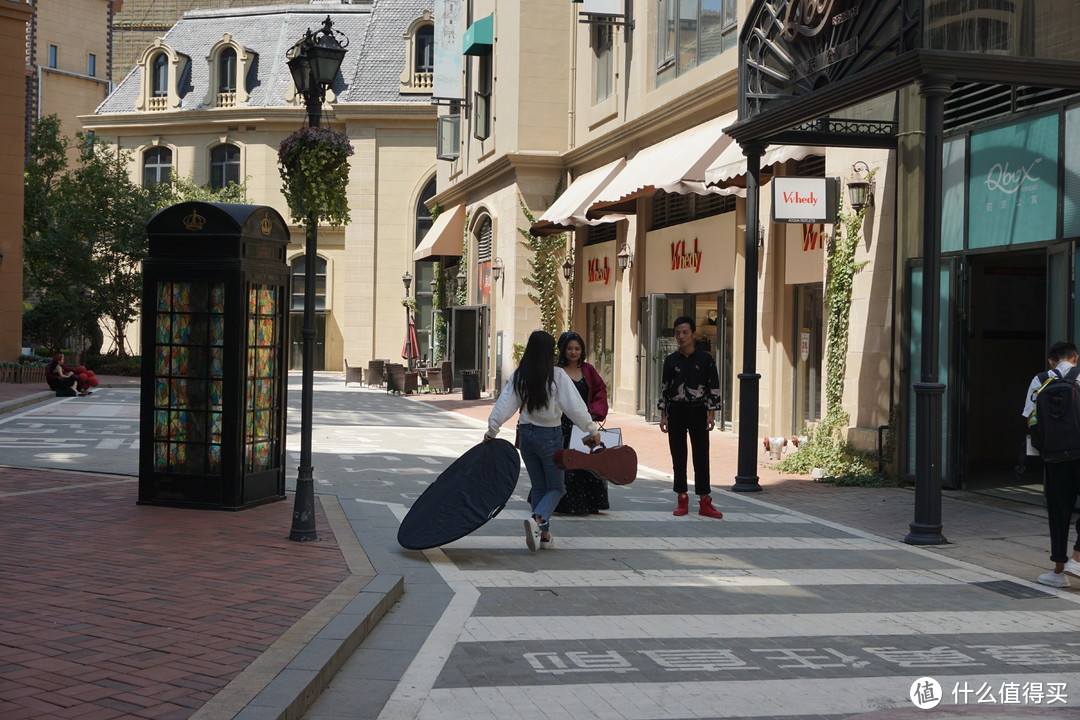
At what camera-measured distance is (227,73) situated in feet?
186

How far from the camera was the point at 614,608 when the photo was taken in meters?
7.77

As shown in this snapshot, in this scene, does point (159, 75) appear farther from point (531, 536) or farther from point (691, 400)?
point (531, 536)

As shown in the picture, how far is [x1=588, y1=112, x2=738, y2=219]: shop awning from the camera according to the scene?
19953 millimetres

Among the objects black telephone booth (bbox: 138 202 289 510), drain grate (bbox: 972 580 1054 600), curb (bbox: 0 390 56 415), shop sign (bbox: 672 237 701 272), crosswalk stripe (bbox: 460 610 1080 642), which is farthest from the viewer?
curb (bbox: 0 390 56 415)

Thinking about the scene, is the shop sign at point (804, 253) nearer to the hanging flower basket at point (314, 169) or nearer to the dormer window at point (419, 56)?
the hanging flower basket at point (314, 169)

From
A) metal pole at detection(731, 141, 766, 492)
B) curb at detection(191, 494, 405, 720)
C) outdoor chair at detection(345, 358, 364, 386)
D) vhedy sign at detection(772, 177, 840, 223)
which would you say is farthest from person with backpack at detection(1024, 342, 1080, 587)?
outdoor chair at detection(345, 358, 364, 386)

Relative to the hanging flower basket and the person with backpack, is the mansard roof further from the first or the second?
the person with backpack

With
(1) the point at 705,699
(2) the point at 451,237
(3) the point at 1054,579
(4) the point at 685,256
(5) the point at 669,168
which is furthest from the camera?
(2) the point at 451,237

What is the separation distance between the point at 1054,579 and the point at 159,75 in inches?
2188

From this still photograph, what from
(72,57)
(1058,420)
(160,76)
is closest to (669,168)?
(1058,420)

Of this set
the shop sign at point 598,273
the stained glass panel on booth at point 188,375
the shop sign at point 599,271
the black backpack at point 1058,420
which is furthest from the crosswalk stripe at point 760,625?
the shop sign at point 599,271

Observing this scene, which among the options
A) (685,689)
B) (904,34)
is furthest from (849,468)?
(685,689)

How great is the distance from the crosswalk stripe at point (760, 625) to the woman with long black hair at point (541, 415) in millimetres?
2249

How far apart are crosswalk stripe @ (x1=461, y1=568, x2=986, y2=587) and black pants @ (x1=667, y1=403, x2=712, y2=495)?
2.41 metres
